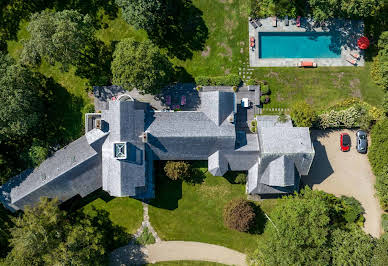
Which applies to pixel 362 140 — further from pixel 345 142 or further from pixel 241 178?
pixel 241 178

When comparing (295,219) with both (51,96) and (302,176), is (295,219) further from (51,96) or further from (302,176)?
(51,96)

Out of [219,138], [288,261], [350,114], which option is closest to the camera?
[288,261]

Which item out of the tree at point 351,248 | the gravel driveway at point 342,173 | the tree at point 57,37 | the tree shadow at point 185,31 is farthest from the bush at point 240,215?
the tree at point 57,37

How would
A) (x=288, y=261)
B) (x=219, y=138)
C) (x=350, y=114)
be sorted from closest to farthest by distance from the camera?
(x=288, y=261) → (x=219, y=138) → (x=350, y=114)

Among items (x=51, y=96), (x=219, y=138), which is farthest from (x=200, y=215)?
(x=51, y=96)

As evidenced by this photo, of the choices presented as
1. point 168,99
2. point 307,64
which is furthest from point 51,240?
point 307,64

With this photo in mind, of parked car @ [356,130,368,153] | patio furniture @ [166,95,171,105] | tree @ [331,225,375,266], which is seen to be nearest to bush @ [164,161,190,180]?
patio furniture @ [166,95,171,105]
